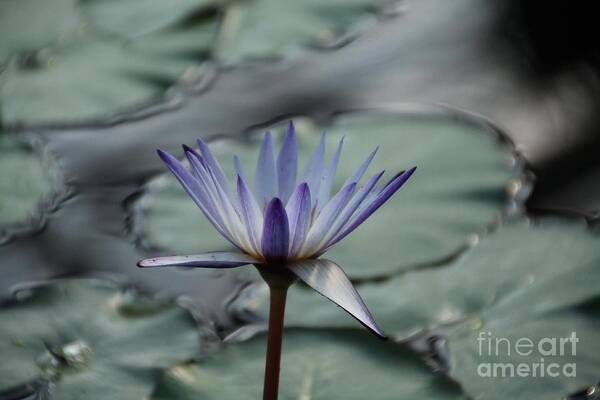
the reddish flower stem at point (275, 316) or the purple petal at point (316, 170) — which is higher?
the purple petal at point (316, 170)

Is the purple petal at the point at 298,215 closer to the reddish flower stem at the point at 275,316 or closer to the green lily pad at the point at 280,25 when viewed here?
the reddish flower stem at the point at 275,316

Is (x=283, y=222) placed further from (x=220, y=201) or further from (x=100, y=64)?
(x=100, y=64)

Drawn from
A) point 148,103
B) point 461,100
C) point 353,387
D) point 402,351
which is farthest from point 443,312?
point 148,103

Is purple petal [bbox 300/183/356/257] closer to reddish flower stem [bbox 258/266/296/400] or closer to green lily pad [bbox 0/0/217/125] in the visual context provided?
reddish flower stem [bbox 258/266/296/400]

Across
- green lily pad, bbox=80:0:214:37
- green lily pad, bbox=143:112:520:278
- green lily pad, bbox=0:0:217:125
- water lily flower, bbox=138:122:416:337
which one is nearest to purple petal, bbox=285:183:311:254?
water lily flower, bbox=138:122:416:337

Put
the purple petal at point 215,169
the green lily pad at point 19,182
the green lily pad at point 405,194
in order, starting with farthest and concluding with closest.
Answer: the green lily pad at point 19,182 → the green lily pad at point 405,194 → the purple petal at point 215,169

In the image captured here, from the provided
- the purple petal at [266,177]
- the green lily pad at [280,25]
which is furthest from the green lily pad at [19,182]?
the purple petal at [266,177]

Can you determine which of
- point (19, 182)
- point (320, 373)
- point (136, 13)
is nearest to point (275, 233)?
point (320, 373)

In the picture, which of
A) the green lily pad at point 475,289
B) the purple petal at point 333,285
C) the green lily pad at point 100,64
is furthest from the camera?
the green lily pad at point 100,64
